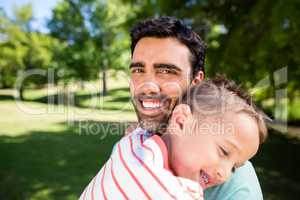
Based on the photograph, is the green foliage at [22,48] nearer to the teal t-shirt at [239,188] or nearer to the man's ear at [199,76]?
the man's ear at [199,76]

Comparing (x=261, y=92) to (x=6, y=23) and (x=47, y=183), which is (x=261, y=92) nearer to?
(x=47, y=183)

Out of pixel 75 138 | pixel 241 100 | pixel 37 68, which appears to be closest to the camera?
pixel 241 100

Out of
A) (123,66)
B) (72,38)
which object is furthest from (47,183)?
(72,38)

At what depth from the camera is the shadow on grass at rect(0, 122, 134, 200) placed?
606cm

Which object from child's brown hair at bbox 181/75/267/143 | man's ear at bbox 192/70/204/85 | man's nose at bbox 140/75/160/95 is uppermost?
man's ear at bbox 192/70/204/85

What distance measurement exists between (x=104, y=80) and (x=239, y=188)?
18948 mm

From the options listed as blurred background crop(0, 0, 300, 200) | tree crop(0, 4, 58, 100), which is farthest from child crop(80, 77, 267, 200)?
tree crop(0, 4, 58, 100)

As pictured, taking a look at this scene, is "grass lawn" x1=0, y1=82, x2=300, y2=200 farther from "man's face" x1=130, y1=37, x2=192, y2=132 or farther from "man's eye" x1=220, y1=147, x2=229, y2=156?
"man's eye" x1=220, y1=147, x2=229, y2=156

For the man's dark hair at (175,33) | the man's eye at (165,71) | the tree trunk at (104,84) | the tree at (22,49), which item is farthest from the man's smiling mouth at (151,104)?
the tree at (22,49)

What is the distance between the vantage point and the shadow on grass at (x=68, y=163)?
5.96 metres

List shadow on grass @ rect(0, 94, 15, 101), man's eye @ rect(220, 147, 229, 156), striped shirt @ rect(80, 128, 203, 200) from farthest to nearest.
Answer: shadow on grass @ rect(0, 94, 15, 101)
man's eye @ rect(220, 147, 229, 156)
striped shirt @ rect(80, 128, 203, 200)

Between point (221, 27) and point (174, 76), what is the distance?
5110mm

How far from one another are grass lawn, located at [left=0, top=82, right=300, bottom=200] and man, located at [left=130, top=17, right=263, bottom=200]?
15.0 ft

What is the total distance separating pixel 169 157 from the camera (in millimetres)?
955
